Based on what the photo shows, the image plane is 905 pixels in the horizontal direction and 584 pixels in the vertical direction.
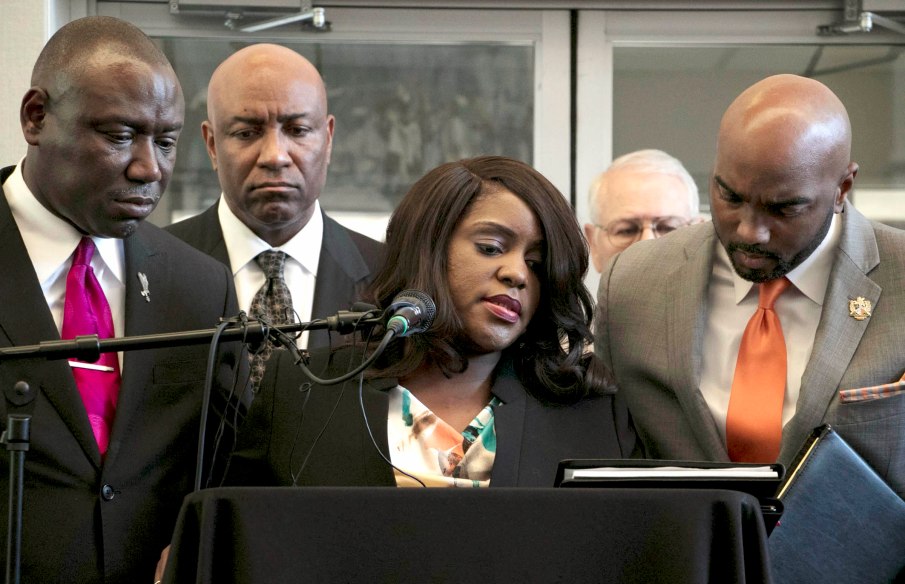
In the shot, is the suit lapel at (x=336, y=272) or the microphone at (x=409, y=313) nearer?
the microphone at (x=409, y=313)

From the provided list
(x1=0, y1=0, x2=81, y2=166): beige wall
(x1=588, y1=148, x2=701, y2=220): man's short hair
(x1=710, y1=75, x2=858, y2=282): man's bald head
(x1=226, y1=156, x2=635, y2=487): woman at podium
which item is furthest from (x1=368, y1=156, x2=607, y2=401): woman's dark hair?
(x1=0, y1=0, x2=81, y2=166): beige wall

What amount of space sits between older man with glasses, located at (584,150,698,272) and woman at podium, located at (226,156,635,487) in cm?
132

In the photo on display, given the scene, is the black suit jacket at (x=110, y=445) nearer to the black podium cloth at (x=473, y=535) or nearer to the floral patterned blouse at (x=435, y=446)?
the floral patterned blouse at (x=435, y=446)

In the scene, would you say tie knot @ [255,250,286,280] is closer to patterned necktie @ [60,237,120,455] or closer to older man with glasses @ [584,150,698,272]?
patterned necktie @ [60,237,120,455]

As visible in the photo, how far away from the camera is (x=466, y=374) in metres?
2.35

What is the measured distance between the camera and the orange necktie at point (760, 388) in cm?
235

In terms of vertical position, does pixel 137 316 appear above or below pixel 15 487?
above

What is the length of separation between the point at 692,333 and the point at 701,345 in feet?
0.12

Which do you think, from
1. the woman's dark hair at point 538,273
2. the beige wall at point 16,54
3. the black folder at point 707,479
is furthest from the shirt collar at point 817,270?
the beige wall at point 16,54

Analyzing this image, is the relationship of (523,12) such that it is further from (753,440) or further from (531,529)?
(531,529)

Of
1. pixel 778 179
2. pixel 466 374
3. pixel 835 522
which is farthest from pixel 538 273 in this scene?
pixel 835 522

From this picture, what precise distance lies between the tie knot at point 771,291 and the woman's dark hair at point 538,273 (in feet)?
1.17

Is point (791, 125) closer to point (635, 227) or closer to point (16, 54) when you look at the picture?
point (635, 227)

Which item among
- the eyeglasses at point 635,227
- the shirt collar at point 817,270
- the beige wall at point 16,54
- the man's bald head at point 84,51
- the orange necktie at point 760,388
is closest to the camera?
the man's bald head at point 84,51
